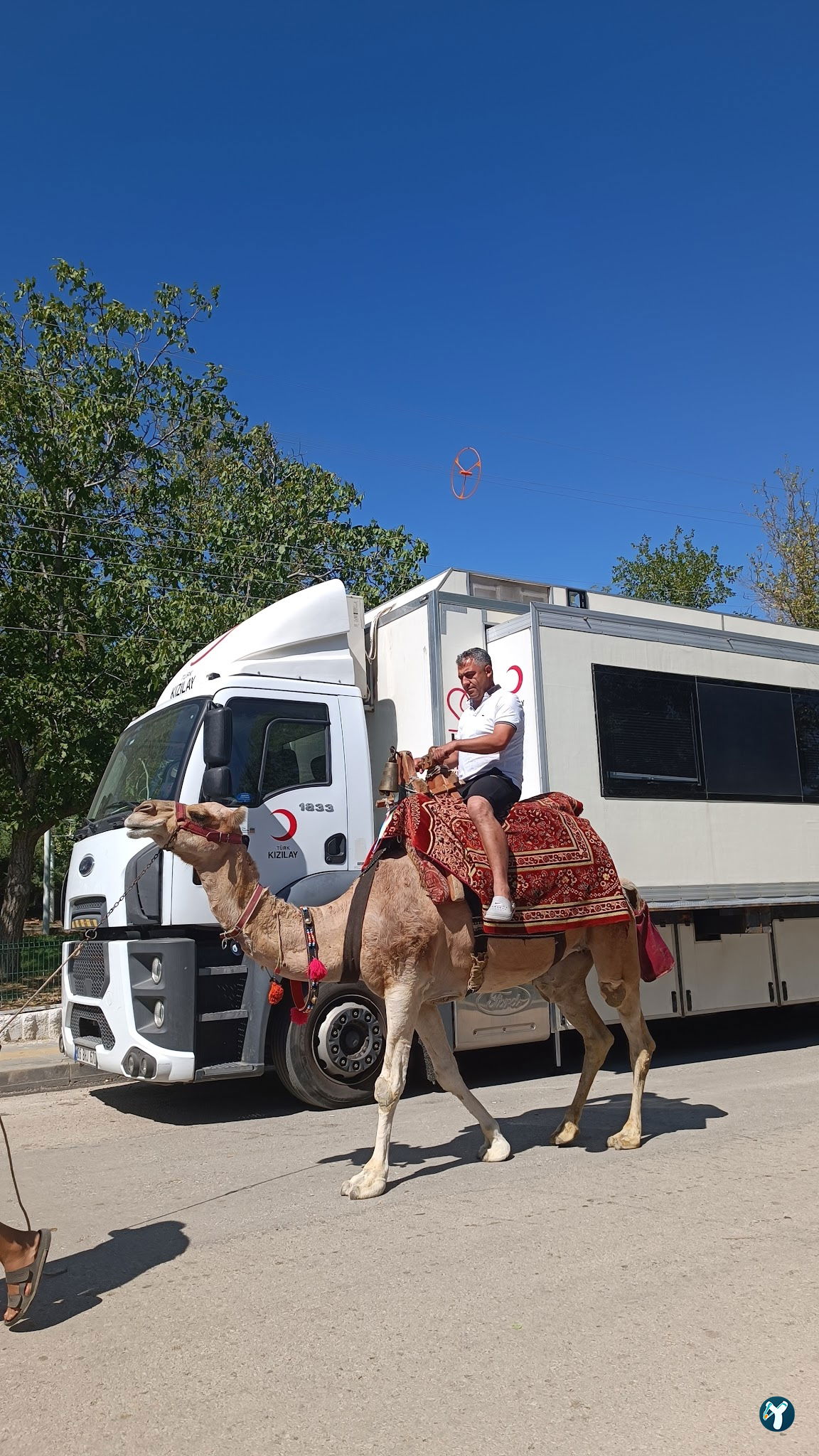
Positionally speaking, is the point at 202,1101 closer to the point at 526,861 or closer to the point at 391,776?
the point at 391,776

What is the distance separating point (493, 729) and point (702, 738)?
413 cm

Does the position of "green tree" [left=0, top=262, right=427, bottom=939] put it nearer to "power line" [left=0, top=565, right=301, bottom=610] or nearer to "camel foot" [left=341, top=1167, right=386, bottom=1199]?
"power line" [left=0, top=565, right=301, bottom=610]

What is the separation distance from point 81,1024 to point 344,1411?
5673 millimetres

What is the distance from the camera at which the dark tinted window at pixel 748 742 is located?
10.1 m

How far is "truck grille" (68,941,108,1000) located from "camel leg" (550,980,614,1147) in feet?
11.1

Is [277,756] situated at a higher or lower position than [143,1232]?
higher

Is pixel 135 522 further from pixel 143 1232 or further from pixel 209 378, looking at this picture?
pixel 143 1232

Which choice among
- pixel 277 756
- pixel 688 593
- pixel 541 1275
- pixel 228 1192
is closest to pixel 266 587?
pixel 277 756

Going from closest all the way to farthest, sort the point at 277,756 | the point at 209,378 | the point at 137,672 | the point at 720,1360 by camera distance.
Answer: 1. the point at 720,1360
2. the point at 277,756
3. the point at 137,672
4. the point at 209,378

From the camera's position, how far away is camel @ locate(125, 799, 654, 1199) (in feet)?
18.7

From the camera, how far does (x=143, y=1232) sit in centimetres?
526

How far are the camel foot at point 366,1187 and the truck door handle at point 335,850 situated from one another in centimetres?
304

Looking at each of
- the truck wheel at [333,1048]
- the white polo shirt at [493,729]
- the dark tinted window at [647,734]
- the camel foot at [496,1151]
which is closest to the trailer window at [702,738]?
the dark tinted window at [647,734]

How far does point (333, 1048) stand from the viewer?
26.9 feet
